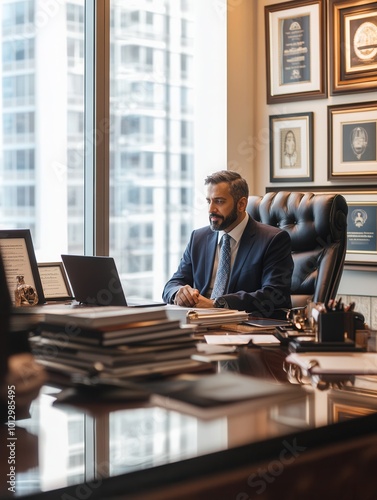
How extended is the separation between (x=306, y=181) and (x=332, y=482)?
3518 millimetres

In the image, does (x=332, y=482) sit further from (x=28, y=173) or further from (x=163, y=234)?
(x=163, y=234)

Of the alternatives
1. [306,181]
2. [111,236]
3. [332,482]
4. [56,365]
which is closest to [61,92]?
[111,236]

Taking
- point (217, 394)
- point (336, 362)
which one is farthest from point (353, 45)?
point (217, 394)

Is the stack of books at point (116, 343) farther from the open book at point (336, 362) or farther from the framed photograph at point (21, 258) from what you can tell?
the framed photograph at point (21, 258)

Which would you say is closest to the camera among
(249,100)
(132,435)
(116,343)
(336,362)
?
(132,435)

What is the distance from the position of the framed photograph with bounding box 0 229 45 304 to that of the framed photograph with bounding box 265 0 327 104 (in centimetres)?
237

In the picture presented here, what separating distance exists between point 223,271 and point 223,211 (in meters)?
0.30

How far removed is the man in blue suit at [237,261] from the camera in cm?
343

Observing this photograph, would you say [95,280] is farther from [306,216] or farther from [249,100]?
[249,100]

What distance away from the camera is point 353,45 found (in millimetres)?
4605

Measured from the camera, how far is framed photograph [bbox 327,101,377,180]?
454 centimetres

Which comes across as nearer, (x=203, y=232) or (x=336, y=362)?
(x=336, y=362)

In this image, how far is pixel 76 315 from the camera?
1.55 metres

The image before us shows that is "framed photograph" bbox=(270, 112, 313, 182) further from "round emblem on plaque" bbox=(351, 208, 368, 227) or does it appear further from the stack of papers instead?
the stack of papers
